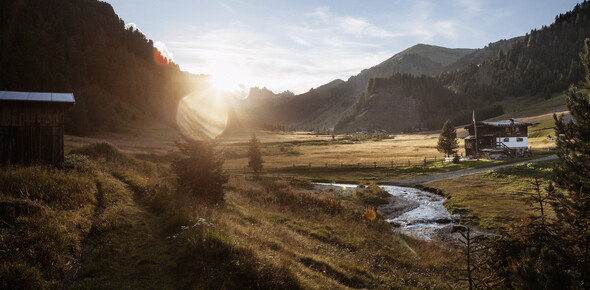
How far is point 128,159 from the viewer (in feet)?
105

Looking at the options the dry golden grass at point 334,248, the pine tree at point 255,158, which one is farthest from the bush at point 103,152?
the pine tree at point 255,158

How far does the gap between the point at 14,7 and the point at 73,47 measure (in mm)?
22626

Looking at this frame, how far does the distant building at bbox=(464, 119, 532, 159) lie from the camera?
65.3m

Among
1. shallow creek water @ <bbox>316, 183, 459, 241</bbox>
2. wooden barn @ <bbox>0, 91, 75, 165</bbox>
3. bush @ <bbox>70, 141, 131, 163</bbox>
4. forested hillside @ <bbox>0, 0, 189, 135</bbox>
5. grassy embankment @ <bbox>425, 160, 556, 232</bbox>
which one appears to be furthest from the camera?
forested hillside @ <bbox>0, 0, 189, 135</bbox>

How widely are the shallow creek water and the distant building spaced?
1443 inches

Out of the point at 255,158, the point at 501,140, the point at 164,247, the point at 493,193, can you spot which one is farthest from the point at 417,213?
the point at 501,140

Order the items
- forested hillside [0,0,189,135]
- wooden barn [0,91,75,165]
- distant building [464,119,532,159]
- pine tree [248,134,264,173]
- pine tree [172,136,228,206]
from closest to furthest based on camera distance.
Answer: wooden barn [0,91,75,165] < pine tree [172,136,228,206] < pine tree [248,134,264,173] < distant building [464,119,532,159] < forested hillside [0,0,189,135]

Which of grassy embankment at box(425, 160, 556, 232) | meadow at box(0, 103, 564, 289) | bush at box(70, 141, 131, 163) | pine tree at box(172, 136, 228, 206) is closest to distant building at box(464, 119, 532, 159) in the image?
grassy embankment at box(425, 160, 556, 232)

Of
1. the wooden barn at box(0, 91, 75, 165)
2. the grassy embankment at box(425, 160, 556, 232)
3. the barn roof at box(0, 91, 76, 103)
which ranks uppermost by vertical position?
the barn roof at box(0, 91, 76, 103)

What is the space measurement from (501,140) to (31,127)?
8068 centimetres

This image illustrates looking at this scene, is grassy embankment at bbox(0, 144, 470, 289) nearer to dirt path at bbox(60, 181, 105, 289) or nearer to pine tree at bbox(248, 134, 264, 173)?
dirt path at bbox(60, 181, 105, 289)

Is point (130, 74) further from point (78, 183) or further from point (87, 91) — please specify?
point (78, 183)

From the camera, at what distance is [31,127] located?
2025 centimetres

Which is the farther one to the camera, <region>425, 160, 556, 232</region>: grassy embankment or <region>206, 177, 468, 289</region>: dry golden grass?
<region>425, 160, 556, 232</region>: grassy embankment
